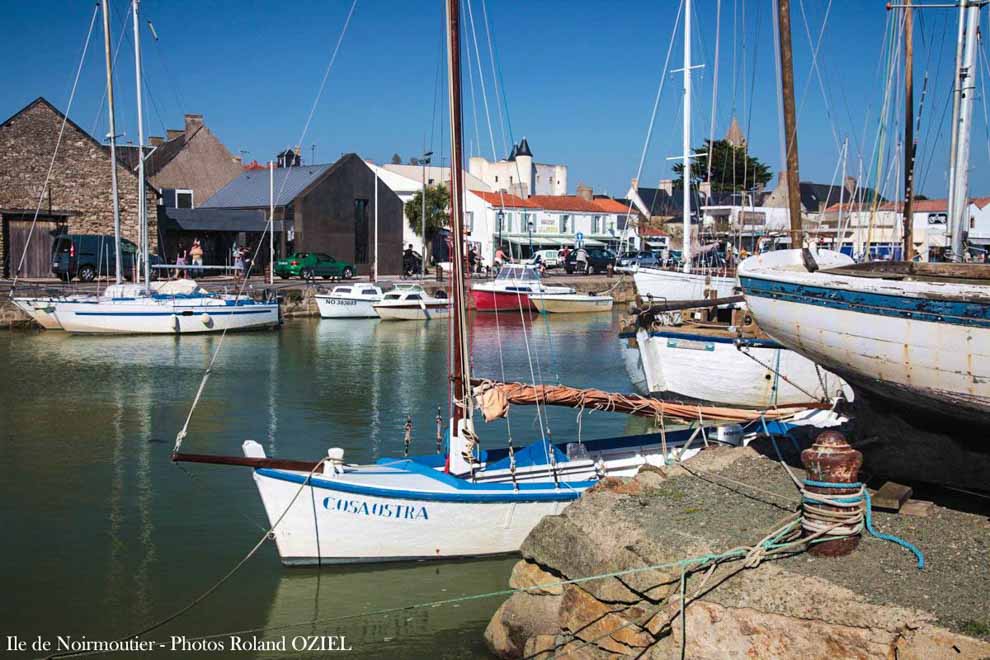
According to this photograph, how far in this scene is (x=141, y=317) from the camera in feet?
122

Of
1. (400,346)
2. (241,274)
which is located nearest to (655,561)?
(400,346)

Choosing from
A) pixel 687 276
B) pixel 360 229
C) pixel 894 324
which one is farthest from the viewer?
pixel 360 229

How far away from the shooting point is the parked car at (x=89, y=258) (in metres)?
44.9

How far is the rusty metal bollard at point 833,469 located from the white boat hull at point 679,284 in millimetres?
21969

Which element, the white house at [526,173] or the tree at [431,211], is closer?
the tree at [431,211]

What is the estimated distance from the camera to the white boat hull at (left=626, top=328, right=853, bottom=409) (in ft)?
67.3

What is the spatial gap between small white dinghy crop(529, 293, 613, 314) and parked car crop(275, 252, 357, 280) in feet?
38.7

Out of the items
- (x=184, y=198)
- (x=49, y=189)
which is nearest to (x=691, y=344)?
(x=49, y=189)

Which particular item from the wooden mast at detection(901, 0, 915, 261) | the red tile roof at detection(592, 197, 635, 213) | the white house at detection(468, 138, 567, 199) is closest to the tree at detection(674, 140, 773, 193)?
the red tile roof at detection(592, 197, 635, 213)

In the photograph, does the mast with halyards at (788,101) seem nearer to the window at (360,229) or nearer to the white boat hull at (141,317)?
the white boat hull at (141,317)

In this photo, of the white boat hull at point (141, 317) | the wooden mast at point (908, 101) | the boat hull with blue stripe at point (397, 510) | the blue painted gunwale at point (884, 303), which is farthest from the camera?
the white boat hull at point (141, 317)

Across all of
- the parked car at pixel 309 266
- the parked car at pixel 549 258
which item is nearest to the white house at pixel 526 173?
the parked car at pixel 549 258

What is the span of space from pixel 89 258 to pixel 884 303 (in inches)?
1688

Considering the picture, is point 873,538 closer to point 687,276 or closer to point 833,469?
point 833,469
